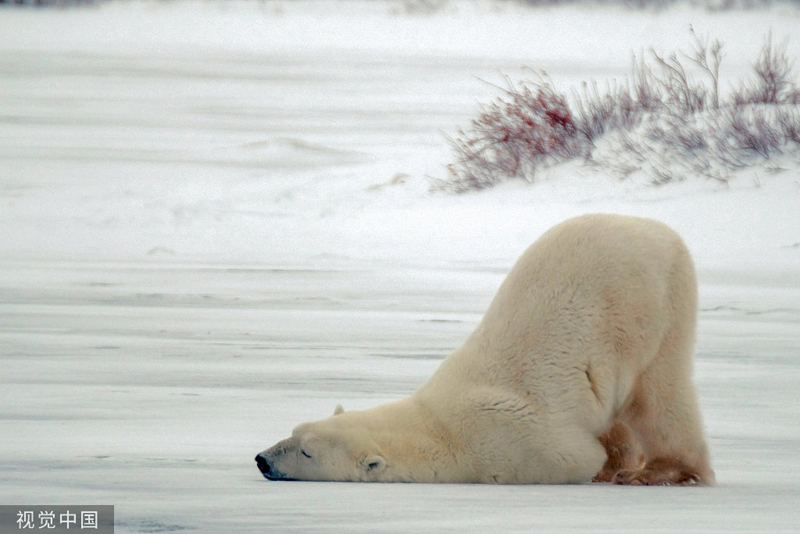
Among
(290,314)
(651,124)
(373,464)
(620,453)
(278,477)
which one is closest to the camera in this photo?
(373,464)

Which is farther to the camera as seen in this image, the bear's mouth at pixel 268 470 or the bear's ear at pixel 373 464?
the bear's mouth at pixel 268 470

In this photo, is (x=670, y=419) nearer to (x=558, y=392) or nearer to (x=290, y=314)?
(x=558, y=392)

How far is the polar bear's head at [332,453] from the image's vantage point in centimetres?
356

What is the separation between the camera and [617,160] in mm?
15422

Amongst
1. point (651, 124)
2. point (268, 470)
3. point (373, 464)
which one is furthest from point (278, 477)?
point (651, 124)

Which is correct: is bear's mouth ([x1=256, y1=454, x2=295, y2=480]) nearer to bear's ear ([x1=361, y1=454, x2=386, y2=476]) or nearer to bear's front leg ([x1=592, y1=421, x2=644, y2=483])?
bear's ear ([x1=361, y1=454, x2=386, y2=476])

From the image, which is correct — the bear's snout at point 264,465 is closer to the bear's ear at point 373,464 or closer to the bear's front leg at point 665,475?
the bear's ear at point 373,464

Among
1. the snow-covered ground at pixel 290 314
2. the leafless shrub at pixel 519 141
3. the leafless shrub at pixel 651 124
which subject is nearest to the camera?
the snow-covered ground at pixel 290 314

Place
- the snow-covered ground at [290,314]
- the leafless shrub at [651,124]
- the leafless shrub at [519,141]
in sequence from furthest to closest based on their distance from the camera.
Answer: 1. the leafless shrub at [519,141]
2. the leafless shrub at [651,124]
3. the snow-covered ground at [290,314]

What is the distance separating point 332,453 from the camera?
3.58 metres

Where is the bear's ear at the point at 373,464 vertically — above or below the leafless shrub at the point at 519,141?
above

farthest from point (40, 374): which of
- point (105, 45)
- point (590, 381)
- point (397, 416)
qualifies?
point (105, 45)

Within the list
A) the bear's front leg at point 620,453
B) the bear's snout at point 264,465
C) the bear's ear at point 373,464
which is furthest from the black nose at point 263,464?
the bear's front leg at point 620,453

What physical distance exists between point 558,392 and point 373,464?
24.3 inches
